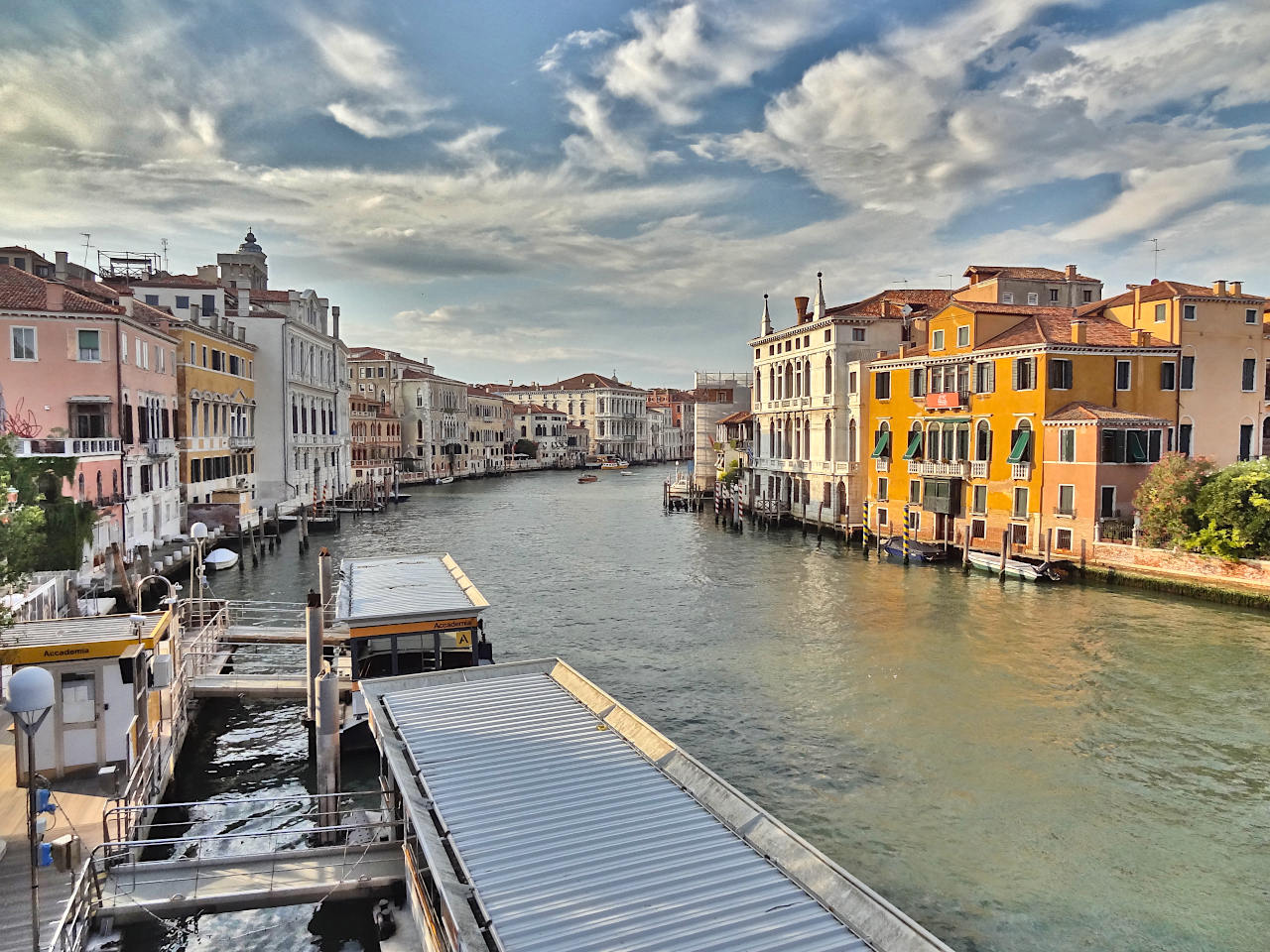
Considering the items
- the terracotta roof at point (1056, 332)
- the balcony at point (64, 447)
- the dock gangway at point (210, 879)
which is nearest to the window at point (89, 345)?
the balcony at point (64, 447)

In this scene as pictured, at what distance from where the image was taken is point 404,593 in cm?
1224

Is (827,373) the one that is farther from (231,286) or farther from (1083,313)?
(231,286)

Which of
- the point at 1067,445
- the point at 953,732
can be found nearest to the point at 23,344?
the point at 953,732

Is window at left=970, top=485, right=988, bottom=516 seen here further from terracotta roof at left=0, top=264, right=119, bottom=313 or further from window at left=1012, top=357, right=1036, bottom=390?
terracotta roof at left=0, top=264, right=119, bottom=313

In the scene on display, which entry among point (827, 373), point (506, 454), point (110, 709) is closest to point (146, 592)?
point (110, 709)

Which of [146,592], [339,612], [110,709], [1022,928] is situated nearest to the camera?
[1022,928]

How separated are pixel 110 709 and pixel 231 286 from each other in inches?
1670

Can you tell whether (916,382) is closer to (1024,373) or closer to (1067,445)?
(1024,373)

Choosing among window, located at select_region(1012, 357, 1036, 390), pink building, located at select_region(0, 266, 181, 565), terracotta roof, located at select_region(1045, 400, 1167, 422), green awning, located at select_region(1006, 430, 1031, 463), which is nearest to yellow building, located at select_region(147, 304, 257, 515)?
pink building, located at select_region(0, 266, 181, 565)

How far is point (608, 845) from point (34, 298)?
23.6 meters

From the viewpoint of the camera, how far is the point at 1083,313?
28.4m

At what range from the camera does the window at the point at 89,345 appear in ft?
71.6

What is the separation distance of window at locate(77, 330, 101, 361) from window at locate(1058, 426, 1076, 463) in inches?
1027

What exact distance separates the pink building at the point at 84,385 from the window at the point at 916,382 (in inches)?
954
